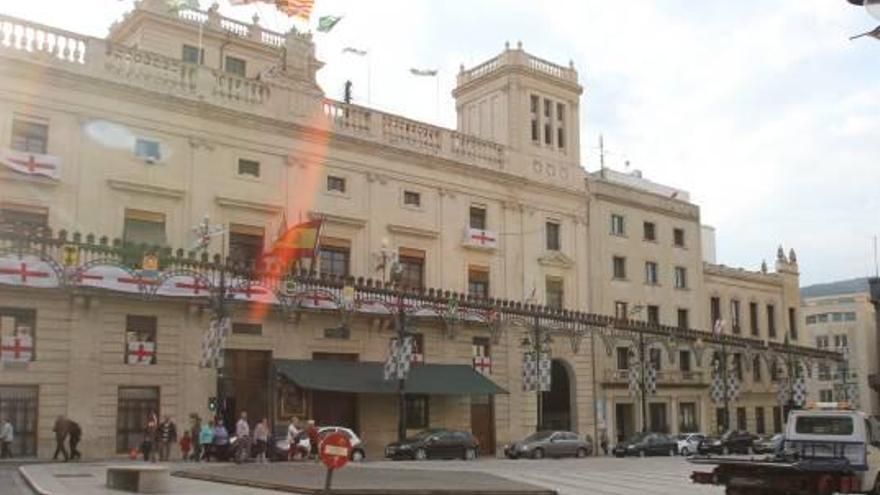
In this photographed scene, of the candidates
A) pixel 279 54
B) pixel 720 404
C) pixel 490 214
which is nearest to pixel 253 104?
pixel 279 54

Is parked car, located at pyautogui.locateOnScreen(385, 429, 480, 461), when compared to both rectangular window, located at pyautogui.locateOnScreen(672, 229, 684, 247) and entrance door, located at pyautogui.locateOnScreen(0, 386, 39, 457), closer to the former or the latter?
entrance door, located at pyautogui.locateOnScreen(0, 386, 39, 457)

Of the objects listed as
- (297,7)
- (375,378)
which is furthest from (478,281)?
(297,7)

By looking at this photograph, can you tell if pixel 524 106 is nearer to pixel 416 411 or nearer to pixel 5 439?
pixel 416 411

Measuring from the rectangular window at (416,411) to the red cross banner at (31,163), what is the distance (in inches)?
660

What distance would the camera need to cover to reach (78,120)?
34062 millimetres


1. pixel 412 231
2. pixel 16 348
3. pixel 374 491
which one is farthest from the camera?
pixel 412 231

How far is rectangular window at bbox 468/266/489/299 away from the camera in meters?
45.4

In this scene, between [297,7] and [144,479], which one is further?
[297,7]

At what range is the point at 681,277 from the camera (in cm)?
5778

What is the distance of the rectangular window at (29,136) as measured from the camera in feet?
107

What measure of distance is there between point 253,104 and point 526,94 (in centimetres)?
1585

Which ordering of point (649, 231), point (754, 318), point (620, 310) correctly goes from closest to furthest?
point (620, 310)
point (649, 231)
point (754, 318)

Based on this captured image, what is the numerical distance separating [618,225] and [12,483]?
38121 millimetres

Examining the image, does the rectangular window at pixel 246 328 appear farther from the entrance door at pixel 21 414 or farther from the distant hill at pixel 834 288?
the distant hill at pixel 834 288
